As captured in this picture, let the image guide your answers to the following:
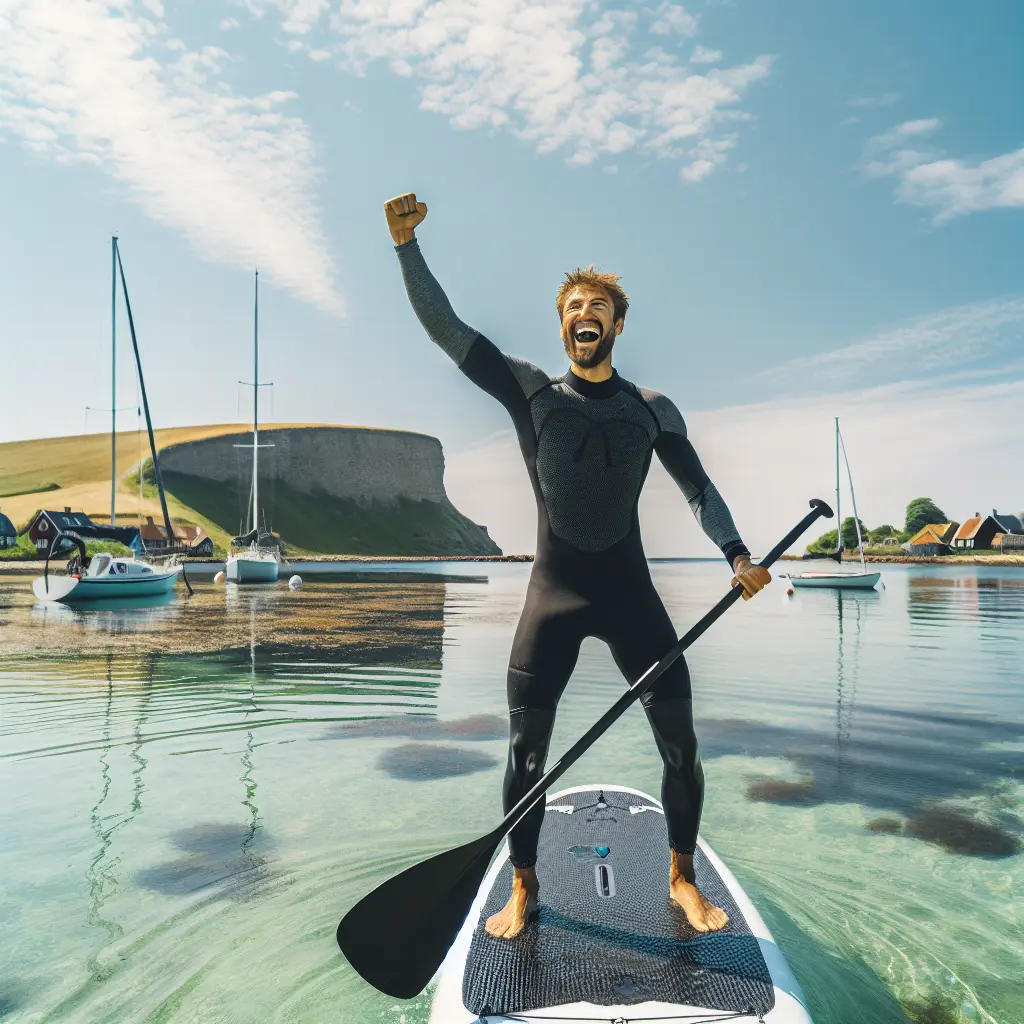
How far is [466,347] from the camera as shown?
11.0 ft

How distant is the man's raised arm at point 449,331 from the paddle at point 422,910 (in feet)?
4.32

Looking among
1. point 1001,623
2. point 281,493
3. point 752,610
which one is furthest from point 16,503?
point 1001,623

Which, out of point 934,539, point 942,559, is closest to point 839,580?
point 942,559

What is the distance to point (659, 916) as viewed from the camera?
3127mm

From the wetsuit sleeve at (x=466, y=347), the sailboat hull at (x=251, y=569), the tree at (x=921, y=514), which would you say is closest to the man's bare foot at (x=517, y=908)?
the wetsuit sleeve at (x=466, y=347)

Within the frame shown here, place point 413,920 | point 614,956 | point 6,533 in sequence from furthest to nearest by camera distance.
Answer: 1. point 6,533
2. point 413,920
3. point 614,956

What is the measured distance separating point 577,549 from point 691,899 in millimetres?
1520

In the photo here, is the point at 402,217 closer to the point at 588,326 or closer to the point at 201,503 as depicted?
the point at 588,326

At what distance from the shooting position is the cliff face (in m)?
114

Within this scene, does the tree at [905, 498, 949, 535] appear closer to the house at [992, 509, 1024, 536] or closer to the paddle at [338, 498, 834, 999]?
the house at [992, 509, 1024, 536]

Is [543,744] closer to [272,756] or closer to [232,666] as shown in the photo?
[272,756]

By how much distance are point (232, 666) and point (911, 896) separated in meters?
11.1

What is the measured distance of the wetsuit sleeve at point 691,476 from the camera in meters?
3.52

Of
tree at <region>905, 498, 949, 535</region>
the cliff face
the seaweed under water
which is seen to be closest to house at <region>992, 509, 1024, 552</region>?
tree at <region>905, 498, 949, 535</region>
